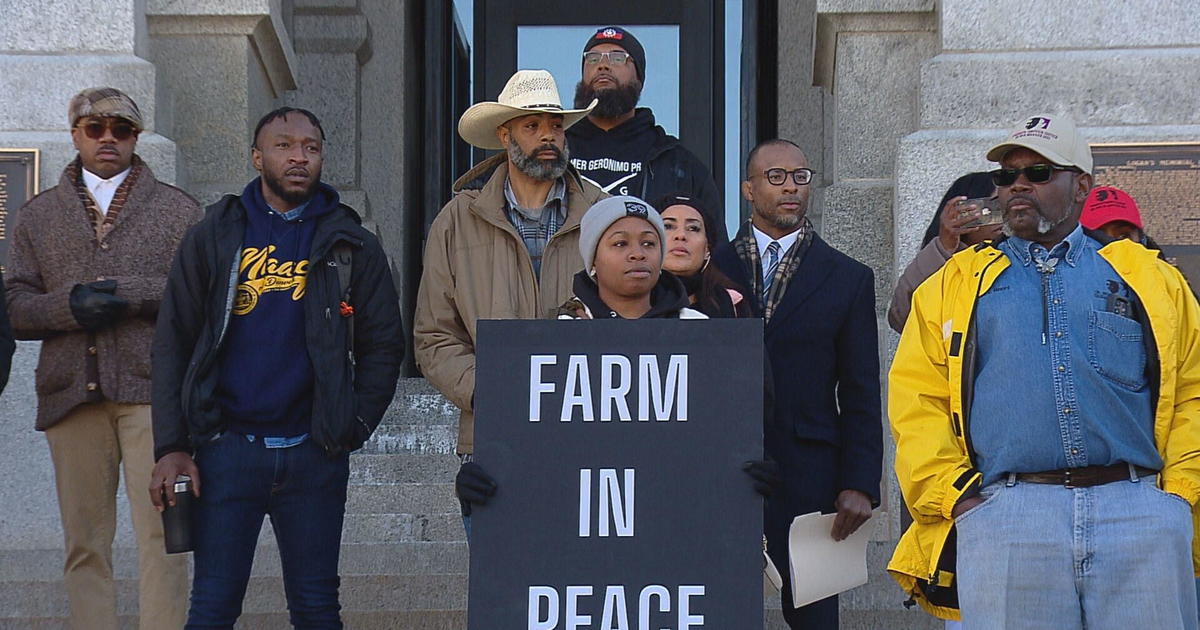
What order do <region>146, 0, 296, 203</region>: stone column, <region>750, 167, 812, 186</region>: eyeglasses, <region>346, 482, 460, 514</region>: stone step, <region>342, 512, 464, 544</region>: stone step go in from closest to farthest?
<region>750, 167, 812, 186</region>: eyeglasses
<region>342, 512, 464, 544</region>: stone step
<region>346, 482, 460, 514</region>: stone step
<region>146, 0, 296, 203</region>: stone column

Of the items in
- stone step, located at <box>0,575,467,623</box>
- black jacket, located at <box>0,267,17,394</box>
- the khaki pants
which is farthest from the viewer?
stone step, located at <box>0,575,467,623</box>

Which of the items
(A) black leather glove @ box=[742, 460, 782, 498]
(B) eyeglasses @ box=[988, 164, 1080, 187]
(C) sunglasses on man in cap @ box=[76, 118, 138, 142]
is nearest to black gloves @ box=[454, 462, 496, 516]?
(A) black leather glove @ box=[742, 460, 782, 498]

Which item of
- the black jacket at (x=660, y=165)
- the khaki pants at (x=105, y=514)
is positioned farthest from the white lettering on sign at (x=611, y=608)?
the black jacket at (x=660, y=165)

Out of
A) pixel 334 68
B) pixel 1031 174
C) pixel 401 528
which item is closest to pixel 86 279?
pixel 401 528

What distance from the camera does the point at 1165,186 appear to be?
7938 mm

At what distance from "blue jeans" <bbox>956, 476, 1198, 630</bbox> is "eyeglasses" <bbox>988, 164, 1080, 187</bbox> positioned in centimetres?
84

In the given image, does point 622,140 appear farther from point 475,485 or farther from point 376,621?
point 475,485

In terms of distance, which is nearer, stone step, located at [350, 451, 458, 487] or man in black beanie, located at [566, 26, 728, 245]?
man in black beanie, located at [566, 26, 728, 245]

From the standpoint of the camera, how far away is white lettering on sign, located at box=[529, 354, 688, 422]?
475 cm

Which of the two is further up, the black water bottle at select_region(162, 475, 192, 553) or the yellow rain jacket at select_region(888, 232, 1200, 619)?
the yellow rain jacket at select_region(888, 232, 1200, 619)

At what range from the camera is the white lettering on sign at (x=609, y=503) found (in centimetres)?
471

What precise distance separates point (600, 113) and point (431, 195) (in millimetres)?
4624

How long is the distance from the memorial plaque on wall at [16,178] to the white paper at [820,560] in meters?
4.36

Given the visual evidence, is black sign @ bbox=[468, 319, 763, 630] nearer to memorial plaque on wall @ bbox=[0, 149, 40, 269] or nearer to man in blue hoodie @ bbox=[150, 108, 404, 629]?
man in blue hoodie @ bbox=[150, 108, 404, 629]
